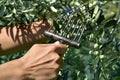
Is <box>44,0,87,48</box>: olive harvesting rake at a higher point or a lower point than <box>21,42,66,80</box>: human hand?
higher

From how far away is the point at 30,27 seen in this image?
6.65 feet

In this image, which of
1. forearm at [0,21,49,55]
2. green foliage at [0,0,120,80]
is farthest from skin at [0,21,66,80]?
forearm at [0,21,49,55]

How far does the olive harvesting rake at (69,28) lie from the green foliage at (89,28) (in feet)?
0.05

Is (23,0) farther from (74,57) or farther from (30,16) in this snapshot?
(74,57)

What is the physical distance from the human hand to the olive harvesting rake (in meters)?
0.03

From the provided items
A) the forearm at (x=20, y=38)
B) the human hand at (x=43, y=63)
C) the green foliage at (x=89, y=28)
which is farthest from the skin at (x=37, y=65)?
the forearm at (x=20, y=38)

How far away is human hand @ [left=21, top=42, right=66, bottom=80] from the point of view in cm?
142

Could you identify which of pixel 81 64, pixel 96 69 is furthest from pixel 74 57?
pixel 96 69

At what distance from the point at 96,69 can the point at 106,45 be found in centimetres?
13

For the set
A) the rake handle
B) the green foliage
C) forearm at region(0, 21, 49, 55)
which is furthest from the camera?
forearm at region(0, 21, 49, 55)

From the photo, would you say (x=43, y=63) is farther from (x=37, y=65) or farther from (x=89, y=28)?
(x=89, y=28)

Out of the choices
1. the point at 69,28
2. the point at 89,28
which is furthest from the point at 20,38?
the point at 69,28

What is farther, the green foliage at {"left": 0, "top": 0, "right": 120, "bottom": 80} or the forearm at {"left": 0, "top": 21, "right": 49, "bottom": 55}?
the forearm at {"left": 0, "top": 21, "right": 49, "bottom": 55}

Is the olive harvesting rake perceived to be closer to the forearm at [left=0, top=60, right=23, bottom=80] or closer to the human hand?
the human hand
